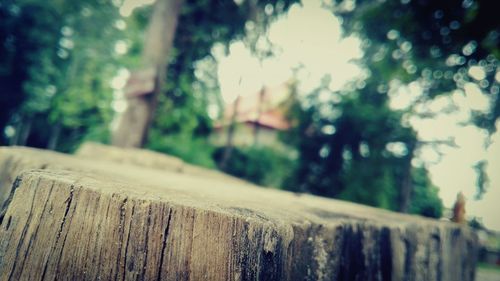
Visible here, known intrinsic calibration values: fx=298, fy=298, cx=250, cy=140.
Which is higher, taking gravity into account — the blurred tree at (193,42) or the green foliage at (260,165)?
the blurred tree at (193,42)

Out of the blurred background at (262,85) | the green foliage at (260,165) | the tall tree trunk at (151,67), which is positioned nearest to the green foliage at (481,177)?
the blurred background at (262,85)

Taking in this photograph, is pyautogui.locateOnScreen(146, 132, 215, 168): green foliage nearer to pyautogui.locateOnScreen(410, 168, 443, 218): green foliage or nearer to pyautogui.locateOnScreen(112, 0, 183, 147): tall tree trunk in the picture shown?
pyautogui.locateOnScreen(112, 0, 183, 147): tall tree trunk

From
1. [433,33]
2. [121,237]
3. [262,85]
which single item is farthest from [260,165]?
[121,237]

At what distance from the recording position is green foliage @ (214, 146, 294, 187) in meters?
12.6

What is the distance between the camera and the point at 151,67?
4543mm

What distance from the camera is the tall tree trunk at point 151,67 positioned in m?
4.54

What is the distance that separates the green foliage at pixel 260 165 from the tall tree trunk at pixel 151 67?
7.94 meters

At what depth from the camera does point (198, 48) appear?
8.82 meters

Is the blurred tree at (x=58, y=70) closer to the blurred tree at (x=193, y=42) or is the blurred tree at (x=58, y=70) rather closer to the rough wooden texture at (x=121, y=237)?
the blurred tree at (x=193, y=42)

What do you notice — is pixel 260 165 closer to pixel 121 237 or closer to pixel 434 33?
pixel 434 33

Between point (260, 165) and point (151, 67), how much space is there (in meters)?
8.70

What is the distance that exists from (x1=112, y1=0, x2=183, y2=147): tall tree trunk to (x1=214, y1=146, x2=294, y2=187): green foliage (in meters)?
7.94

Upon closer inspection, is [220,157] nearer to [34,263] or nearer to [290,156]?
[290,156]

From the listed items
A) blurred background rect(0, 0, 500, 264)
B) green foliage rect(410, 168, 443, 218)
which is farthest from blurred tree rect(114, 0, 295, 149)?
green foliage rect(410, 168, 443, 218)
